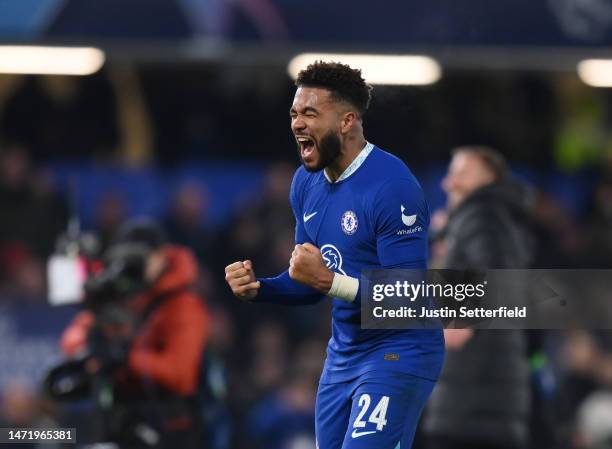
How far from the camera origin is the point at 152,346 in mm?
7520

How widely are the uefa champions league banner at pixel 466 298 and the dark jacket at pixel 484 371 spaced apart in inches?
12.0

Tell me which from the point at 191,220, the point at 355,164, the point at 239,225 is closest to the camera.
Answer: the point at 355,164

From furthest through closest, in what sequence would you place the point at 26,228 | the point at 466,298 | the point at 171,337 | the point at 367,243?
the point at 26,228 < the point at 171,337 < the point at 466,298 < the point at 367,243

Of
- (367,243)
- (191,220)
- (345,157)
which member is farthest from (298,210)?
(191,220)

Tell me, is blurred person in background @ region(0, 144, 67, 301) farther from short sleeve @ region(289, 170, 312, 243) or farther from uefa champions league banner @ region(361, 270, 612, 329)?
short sleeve @ region(289, 170, 312, 243)

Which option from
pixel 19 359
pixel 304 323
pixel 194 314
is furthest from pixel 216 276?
pixel 194 314

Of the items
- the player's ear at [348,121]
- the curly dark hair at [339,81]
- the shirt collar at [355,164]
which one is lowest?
the shirt collar at [355,164]

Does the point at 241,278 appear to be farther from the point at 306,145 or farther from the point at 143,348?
the point at 143,348

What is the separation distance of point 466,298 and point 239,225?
5392 mm

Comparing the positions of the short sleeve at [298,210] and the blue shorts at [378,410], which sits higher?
the short sleeve at [298,210]

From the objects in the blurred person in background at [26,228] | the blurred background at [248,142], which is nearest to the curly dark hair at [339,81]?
the blurred background at [248,142]

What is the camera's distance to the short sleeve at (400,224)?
16.4ft

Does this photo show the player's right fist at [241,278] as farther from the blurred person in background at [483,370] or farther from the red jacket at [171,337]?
the red jacket at [171,337]

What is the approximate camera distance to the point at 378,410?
504 centimetres
